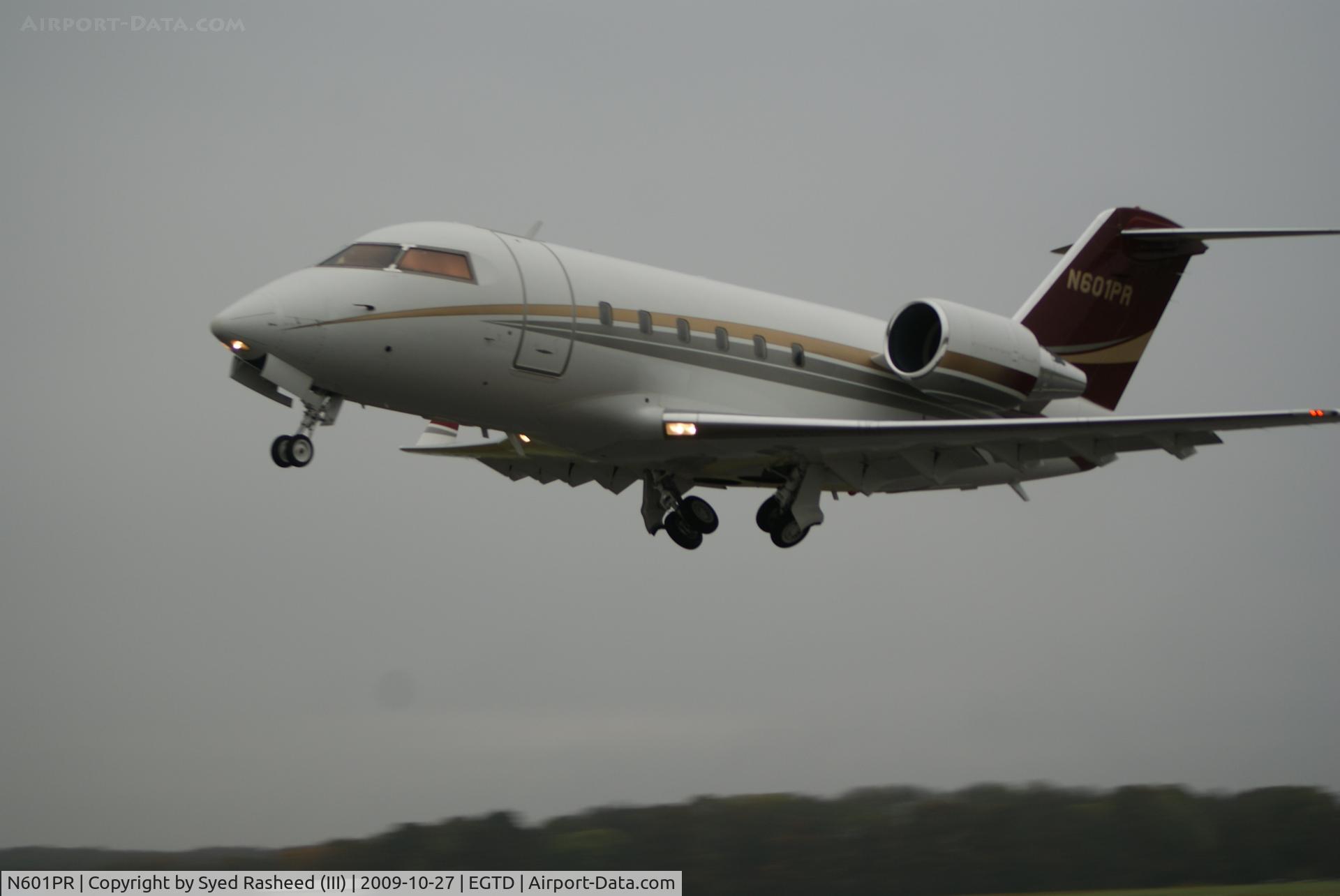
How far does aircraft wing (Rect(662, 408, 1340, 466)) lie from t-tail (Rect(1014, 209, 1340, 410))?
412 centimetres

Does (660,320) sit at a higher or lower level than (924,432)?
higher

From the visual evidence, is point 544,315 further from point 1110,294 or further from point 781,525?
point 1110,294

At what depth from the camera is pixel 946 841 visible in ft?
88.8

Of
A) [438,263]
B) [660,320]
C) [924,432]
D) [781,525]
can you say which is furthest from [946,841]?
[438,263]

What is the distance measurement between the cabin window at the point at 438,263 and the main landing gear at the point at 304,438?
164 centimetres

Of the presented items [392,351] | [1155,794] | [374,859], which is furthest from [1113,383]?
[374,859]

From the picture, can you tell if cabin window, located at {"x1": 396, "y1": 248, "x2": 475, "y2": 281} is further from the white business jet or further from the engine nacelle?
the engine nacelle

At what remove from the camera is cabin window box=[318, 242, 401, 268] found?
55.4 ft

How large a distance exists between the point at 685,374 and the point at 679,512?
2776 millimetres

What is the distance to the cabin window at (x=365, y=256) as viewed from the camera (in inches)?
664

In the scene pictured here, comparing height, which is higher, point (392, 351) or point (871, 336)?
point (871, 336)

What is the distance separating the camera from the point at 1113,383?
76.8 ft

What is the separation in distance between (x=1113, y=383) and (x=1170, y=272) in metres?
1.99

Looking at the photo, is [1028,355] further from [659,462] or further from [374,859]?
[374,859]
